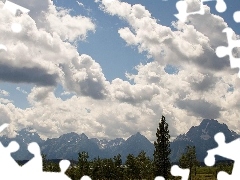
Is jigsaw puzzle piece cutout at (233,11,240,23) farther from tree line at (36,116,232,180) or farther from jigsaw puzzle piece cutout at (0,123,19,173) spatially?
tree line at (36,116,232,180)

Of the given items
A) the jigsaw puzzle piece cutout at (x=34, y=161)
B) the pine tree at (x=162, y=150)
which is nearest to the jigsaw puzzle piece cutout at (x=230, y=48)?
the jigsaw puzzle piece cutout at (x=34, y=161)

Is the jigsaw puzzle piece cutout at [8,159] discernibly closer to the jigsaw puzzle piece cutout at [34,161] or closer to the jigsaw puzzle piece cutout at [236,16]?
the jigsaw puzzle piece cutout at [34,161]

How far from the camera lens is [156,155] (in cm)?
8556

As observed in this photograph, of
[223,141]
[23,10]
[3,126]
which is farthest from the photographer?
[23,10]

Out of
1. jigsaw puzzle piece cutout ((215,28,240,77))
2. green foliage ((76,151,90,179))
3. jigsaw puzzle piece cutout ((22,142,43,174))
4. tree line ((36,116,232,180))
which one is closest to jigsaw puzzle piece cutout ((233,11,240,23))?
jigsaw puzzle piece cutout ((215,28,240,77))

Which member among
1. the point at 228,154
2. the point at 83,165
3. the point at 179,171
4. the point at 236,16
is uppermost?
the point at 83,165

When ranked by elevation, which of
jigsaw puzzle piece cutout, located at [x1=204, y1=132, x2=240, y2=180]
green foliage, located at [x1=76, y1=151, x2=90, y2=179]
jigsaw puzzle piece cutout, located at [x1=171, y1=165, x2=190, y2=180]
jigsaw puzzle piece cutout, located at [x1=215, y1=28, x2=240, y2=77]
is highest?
green foliage, located at [x1=76, y1=151, x2=90, y2=179]

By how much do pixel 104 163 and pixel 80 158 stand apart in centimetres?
1619

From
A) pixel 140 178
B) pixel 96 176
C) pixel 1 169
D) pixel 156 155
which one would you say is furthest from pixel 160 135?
pixel 1 169

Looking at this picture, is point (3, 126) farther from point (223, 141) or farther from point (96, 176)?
point (96, 176)

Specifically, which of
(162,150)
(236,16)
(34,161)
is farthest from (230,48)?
(162,150)

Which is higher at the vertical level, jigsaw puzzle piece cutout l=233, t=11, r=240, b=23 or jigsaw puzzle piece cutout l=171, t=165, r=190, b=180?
jigsaw puzzle piece cutout l=233, t=11, r=240, b=23

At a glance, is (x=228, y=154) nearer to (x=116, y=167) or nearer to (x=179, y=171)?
(x=179, y=171)

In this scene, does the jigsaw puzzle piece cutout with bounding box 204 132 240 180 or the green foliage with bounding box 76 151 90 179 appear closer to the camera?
the jigsaw puzzle piece cutout with bounding box 204 132 240 180
